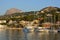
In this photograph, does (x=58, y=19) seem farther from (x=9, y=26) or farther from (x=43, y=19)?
(x=9, y=26)

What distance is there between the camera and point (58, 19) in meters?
113

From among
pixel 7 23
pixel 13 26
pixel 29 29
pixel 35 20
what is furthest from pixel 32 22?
pixel 29 29

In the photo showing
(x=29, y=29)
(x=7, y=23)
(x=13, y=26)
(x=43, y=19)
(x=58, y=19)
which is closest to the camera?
(x=29, y=29)

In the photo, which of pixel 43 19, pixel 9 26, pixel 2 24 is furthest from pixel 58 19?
pixel 2 24

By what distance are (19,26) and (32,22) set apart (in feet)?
22.9

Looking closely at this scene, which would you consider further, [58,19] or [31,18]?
[31,18]

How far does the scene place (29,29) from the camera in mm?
75875

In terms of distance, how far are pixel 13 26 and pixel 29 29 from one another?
58.2m

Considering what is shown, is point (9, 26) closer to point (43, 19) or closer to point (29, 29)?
point (43, 19)

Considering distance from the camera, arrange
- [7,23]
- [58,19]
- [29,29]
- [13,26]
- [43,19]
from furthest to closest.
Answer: [7,23], [13,26], [43,19], [58,19], [29,29]

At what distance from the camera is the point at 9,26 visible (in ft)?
447

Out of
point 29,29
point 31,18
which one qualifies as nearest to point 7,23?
point 31,18

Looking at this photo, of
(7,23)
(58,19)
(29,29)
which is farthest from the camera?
(7,23)

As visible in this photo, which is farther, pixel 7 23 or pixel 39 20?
pixel 7 23
